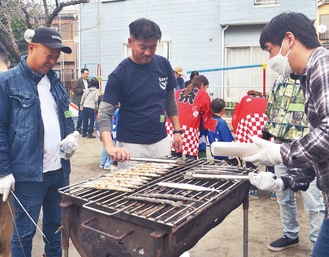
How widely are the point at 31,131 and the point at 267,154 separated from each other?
1.75 metres

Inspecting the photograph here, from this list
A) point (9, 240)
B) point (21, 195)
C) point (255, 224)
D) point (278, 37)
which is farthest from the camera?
point (255, 224)

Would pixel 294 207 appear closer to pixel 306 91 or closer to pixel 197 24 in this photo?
pixel 306 91

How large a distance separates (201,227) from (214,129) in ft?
10.4

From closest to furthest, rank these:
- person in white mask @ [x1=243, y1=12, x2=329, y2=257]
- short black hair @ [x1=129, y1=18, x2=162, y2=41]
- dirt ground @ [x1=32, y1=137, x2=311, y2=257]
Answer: person in white mask @ [x1=243, y1=12, x2=329, y2=257]
short black hair @ [x1=129, y1=18, x2=162, y2=41]
dirt ground @ [x1=32, y1=137, x2=311, y2=257]

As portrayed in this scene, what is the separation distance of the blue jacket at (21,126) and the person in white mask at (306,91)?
1605 mm

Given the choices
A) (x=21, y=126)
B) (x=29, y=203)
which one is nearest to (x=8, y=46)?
(x=21, y=126)

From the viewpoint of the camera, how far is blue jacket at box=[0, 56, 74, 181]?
2580mm

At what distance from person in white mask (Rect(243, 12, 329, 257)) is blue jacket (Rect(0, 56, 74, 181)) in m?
1.61

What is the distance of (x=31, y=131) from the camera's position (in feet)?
8.66

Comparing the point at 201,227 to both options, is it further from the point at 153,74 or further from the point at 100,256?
the point at 153,74

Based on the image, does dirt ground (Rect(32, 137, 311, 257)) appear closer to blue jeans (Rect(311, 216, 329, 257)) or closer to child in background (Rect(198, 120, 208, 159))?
child in background (Rect(198, 120, 208, 159))

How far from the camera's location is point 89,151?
881cm

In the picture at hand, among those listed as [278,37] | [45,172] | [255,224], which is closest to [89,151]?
[255,224]

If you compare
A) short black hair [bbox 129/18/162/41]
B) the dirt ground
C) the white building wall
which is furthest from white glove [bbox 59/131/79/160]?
the white building wall
